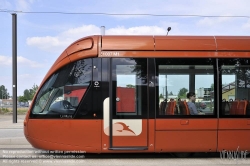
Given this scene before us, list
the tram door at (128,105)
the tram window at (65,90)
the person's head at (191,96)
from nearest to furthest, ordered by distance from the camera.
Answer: the tram door at (128,105), the tram window at (65,90), the person's head at (191,96)

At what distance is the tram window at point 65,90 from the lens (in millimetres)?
7898

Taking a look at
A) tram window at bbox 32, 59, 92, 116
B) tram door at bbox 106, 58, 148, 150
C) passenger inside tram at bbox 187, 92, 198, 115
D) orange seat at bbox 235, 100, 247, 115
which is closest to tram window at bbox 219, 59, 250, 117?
orange seat at bbox 235, 100, 247, 115

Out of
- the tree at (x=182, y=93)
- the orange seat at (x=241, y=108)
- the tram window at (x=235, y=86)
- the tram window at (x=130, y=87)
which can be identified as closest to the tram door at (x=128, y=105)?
the tram window at (x=130, y=87)

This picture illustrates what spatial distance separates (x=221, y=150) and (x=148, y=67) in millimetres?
2760

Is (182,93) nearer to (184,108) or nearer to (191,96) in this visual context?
(191,96)

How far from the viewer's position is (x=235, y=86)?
26.8ft

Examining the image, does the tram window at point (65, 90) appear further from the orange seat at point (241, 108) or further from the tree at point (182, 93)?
the orange seat at point (241, 108)

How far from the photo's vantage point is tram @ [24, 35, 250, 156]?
7.80 m

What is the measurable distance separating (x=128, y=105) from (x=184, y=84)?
1.51 meters

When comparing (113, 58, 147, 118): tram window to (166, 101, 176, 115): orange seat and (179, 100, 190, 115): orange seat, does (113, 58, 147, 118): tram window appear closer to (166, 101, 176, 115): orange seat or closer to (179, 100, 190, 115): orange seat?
(166, 101, 176, 115): orange seat

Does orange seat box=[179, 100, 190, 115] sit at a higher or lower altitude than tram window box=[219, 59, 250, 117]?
lower

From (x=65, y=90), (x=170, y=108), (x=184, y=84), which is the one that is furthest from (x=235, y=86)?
(x=65, y=90)

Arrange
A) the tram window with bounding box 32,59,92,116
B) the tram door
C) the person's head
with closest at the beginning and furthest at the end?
the tram door < the tram window with bounding box 32,59,92,116 < the person's head

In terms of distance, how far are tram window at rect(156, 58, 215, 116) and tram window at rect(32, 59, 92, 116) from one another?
1847 mm
